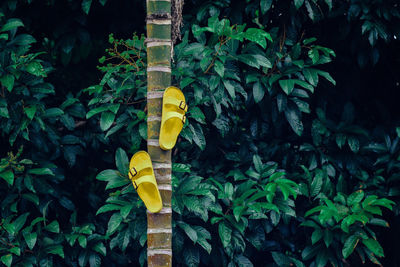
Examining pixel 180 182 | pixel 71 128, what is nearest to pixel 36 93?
pixel 71 128

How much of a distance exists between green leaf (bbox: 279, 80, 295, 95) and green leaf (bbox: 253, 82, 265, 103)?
0.12 metres

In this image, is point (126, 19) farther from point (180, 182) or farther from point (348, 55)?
point (348, 55)

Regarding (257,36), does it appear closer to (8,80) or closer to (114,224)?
(114,224)

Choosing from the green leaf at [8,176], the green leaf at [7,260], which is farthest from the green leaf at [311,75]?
the green leaf at [7,260]

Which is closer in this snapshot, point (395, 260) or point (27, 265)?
point (27, 265)

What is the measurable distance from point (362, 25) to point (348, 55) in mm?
435

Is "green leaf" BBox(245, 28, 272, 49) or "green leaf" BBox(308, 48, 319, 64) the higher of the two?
"green leaf" BBox(245, 28, 272, 49)

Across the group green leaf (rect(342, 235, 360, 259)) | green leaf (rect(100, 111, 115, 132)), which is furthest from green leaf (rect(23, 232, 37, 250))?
green leaf (rect(342, 235, 360, 259))

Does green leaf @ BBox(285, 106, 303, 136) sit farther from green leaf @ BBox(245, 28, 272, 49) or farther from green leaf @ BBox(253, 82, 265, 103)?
green leaf @ BBox(245, 28, 272, 49)

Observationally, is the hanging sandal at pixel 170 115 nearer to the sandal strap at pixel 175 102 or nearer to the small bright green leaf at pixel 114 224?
the sandal strap at pixel 175 102

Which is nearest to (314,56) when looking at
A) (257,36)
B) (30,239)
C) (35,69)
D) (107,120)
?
(257,36)

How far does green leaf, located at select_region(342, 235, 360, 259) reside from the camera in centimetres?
295

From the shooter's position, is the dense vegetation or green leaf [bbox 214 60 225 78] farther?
the dense vegetation

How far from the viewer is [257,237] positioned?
3088mm
